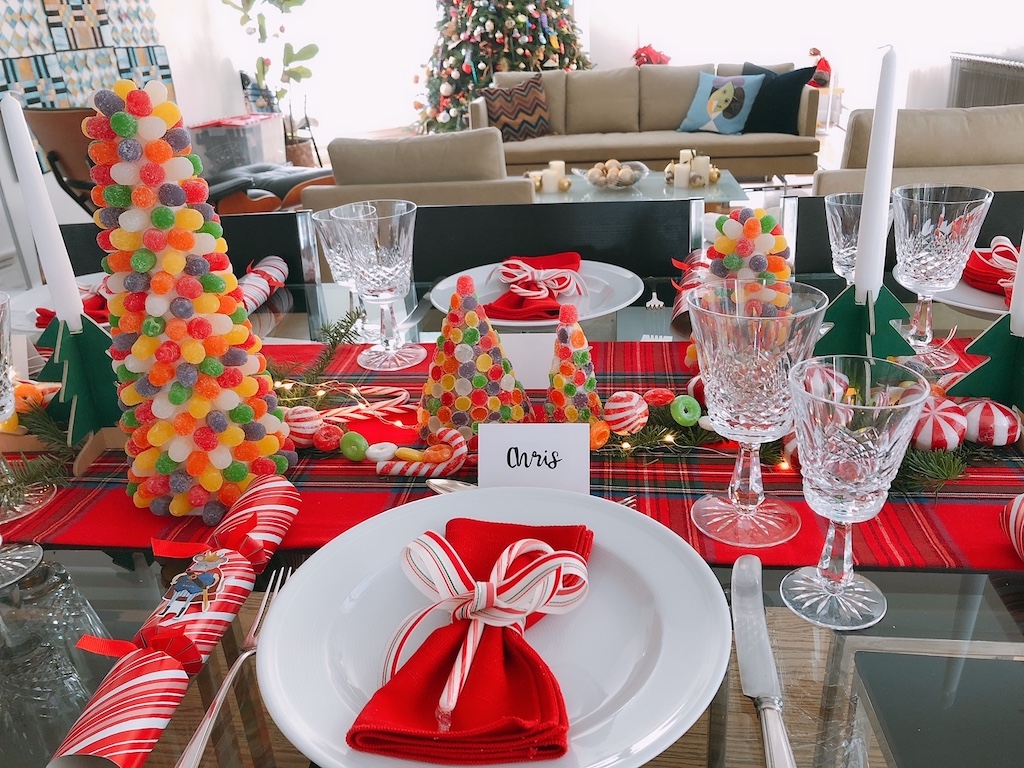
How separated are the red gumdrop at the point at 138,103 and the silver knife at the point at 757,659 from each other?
2.18 feet

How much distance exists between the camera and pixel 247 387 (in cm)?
79

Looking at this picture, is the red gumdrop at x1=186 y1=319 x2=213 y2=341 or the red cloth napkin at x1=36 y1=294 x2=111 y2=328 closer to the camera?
the red gumdrop at x1=186 y1=319 x2=213 y2=341

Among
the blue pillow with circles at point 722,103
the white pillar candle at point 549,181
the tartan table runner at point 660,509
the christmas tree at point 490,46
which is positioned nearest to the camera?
the tartan table runner at point 660,509

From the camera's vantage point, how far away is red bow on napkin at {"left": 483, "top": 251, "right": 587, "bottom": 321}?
1.17 meters

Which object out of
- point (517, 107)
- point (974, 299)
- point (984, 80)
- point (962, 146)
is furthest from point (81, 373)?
point (984, 80)

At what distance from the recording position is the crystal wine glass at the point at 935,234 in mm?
901

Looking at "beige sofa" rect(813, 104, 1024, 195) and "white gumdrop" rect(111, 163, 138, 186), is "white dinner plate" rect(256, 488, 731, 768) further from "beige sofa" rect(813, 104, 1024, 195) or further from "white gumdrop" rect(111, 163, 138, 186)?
"beige sofa" rect(813, 104, 1024, 195)

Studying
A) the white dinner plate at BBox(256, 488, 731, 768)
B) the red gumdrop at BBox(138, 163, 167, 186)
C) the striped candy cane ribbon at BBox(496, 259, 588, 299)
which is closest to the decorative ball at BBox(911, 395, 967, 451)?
the white dinner plate at BBox(256, 488, 731, 768)

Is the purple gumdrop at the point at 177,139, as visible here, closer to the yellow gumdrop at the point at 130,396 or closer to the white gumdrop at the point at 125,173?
the white gumdrop at the point at 125,173

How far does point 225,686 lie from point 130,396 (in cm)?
34

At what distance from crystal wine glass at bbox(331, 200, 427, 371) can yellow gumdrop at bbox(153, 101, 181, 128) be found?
0.36m

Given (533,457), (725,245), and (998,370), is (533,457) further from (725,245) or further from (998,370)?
(998,370)

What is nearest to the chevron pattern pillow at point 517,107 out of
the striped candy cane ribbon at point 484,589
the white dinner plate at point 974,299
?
the white dinner plate at point 974,299

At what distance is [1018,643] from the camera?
1.91 ft
